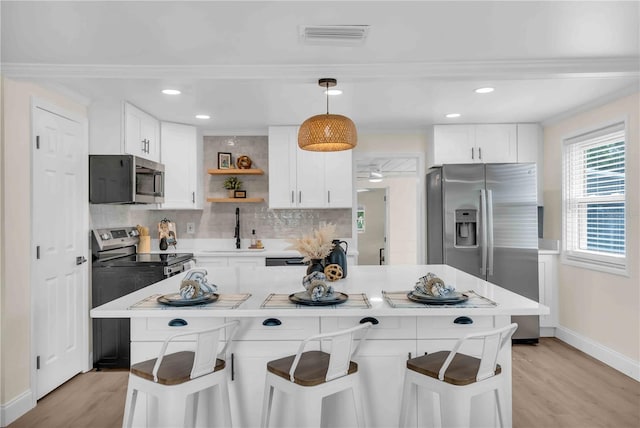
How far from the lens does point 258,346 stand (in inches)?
86.3

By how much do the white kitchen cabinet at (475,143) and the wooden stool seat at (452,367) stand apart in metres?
3.13

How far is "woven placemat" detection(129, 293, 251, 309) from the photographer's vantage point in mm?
2076

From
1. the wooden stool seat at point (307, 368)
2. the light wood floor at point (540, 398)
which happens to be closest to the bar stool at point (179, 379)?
the wooden stool seat at point (307, 368)

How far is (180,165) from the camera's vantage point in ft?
16.0

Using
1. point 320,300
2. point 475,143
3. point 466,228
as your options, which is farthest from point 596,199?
point 320,300

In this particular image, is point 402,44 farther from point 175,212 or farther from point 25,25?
point 175,212

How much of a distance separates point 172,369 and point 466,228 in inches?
139

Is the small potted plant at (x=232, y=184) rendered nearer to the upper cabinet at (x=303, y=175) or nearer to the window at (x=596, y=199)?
the upper cabinet at (x=303, y=175)

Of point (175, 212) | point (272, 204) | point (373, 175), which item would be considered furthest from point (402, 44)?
point (373, 175)

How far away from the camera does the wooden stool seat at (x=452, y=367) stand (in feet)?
6.01

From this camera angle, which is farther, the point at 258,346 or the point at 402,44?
the point at 402,44

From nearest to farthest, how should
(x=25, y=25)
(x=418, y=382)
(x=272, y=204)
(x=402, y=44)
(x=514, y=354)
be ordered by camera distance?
(x=418, y=382), (x=25, y=25), (x=402, y=44), (x=514, y=354), (x=272, y=204)

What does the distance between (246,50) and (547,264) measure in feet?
12.3

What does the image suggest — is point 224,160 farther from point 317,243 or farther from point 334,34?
point 334,34
